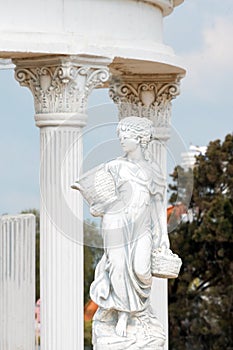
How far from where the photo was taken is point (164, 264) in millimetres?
28156

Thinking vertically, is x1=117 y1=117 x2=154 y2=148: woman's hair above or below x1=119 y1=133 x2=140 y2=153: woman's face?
above

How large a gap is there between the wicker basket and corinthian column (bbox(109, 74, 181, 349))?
12456 mm

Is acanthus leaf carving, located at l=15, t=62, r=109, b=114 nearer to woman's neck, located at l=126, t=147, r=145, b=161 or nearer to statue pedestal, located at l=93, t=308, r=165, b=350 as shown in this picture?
woman's neck, located at l=126, t=147, r=145, b=161

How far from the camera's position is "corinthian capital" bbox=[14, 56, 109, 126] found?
119ft

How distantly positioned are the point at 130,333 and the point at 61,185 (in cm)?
856

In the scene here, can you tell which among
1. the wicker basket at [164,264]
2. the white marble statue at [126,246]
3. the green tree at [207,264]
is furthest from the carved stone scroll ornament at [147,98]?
the green tree at [207,264]

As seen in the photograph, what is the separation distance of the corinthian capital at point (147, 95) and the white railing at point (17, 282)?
11.7 ft

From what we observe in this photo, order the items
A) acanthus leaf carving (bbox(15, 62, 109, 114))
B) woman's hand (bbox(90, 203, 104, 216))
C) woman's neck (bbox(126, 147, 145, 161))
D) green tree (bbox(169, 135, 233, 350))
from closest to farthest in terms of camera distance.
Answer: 1. woman's hand (bbox(90, 203, 104, 216))
2. woman's neck (bbox(126, 147, 145, 161))
3. acanthus leaf carving (bbox(15, 62, 109, 114))
4. green tree (bbox(169, 135, 233, 350))

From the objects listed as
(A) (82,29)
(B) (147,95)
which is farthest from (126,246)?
(B) (147,95)

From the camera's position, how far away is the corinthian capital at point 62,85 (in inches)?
1427

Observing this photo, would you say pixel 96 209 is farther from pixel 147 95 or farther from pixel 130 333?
pixel 147 95

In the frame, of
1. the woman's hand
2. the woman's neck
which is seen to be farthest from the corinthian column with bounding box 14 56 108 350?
the woman's hand

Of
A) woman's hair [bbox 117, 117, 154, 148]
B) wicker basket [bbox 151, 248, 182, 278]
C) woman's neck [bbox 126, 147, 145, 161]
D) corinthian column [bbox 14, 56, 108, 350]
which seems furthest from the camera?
corinthian column [bbox 14, 56, 108, 350]

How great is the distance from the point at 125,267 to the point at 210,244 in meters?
45.7
